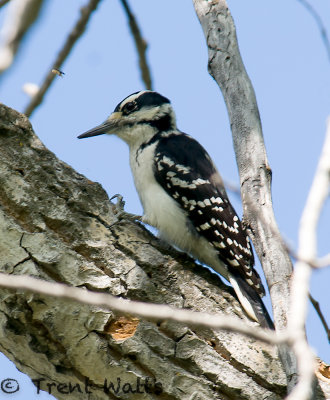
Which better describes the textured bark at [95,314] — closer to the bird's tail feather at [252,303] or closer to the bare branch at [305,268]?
the bird's tail feather at [252,303]

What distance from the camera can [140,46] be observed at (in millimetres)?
4230

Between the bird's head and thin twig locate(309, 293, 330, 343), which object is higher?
the bird's head

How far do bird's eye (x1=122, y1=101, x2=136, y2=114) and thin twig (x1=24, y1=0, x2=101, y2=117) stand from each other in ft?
3.86

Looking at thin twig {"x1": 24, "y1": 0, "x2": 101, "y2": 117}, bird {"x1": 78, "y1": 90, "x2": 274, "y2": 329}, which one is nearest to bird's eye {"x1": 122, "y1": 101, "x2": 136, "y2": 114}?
bird {"x1": 78, "y1": 90, "x2": 274, "y2": 329}

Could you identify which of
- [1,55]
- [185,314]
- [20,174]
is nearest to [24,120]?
[20,174]

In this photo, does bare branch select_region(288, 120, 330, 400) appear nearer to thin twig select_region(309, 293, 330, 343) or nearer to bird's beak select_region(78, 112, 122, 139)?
thin twig select_region(309, 293, 330, 343)

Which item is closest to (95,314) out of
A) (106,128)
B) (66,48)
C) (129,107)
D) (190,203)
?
(190,203)

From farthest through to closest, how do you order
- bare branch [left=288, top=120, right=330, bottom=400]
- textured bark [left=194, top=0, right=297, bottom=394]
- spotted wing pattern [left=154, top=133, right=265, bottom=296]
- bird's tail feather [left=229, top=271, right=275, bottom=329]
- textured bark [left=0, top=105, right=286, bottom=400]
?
spotted wing pattern [left=154, top=133, right=265, bottom=296]
bird's tail feather [left=229, top=271, right=275, bottom=329]
textured bark [left=0, top=105, right=286, bottom=400]
textured bark [left=194, top=0, right=297, bottom=394]
bare branch [left=288, top=120, right=330, bottom=400]

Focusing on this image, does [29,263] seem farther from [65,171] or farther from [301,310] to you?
[301,310]

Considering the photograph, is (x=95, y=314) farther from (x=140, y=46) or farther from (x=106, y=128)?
(x=106, y=128)

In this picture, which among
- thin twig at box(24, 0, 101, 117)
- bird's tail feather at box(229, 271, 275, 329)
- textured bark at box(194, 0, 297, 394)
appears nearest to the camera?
textured bark at box(194, 0, 297, 394)

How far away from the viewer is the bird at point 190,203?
165 inches

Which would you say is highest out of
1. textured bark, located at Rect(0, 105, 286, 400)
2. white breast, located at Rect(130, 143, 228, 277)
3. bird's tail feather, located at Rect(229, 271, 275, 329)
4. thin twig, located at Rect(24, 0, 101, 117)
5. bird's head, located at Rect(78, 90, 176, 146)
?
bird's head, located at Rect(78, 90, 176, 146)

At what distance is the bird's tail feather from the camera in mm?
3533
